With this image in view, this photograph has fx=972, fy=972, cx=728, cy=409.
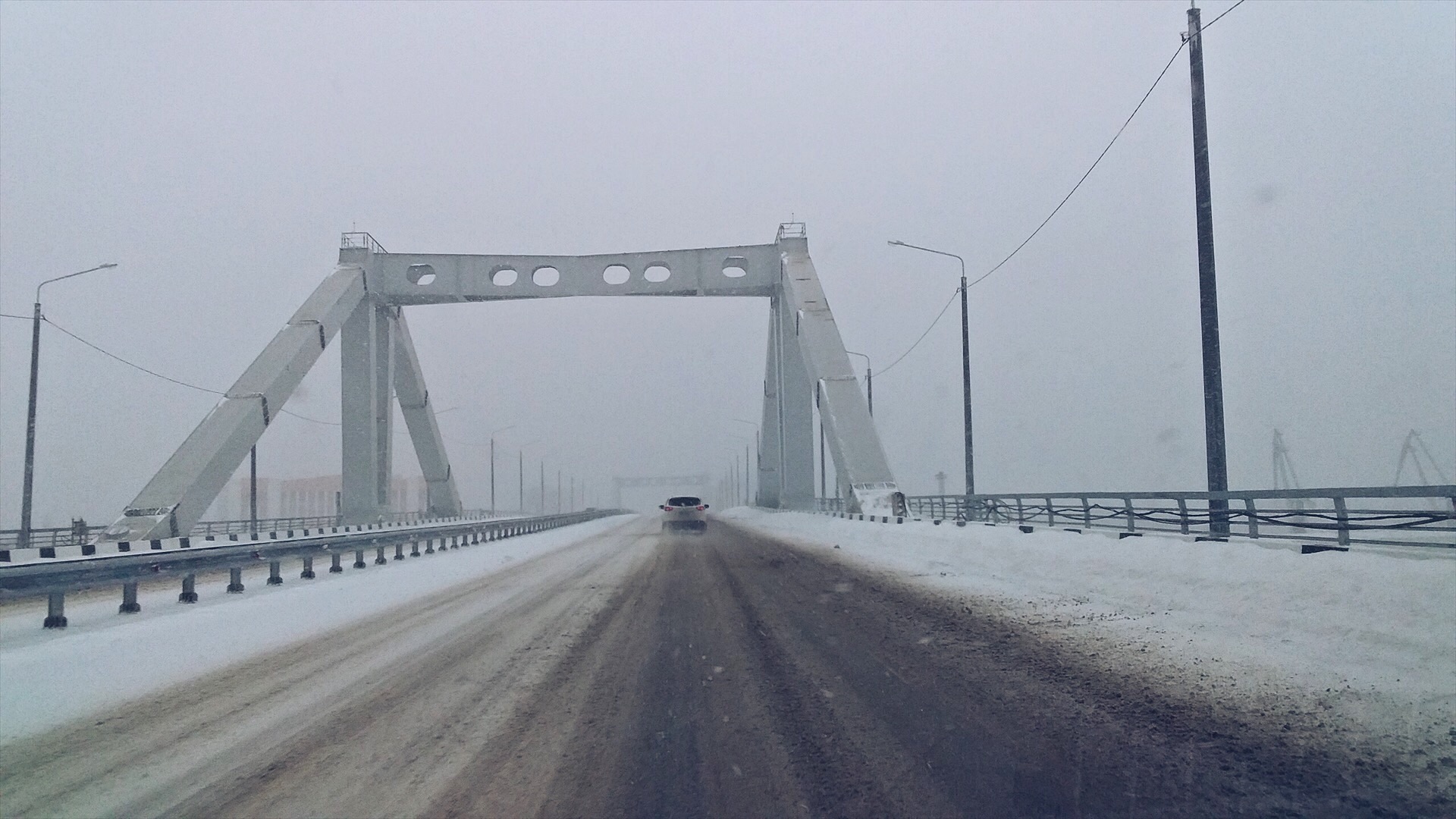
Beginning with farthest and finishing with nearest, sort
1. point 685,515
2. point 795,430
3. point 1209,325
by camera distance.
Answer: point 795,430
point 685,515
point 1209,325

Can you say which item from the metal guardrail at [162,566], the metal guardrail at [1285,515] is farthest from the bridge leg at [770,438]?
the metal guardrail at [162,566]

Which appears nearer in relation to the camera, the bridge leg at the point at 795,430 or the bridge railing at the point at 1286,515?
the bridge railing at the point at 1286,515

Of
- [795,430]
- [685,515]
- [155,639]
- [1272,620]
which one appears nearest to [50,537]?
[685,515]

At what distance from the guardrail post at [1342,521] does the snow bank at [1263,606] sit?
153 cm

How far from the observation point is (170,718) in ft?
21.5

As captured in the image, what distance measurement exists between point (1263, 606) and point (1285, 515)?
525 cm

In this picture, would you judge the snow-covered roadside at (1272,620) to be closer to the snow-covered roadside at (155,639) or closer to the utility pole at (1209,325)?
the utility pole at (1209,325)

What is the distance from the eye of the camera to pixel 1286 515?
1320cm

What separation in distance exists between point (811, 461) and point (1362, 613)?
2085 inches

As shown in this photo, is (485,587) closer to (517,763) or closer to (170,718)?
(170,718)

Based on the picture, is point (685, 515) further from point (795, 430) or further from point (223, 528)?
point (223, 528)

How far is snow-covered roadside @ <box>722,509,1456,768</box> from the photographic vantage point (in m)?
6.07

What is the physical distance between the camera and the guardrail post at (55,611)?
33.6ft

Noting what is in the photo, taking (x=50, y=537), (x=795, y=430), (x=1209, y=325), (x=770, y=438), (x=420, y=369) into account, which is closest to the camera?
(x=1209, y=325)
